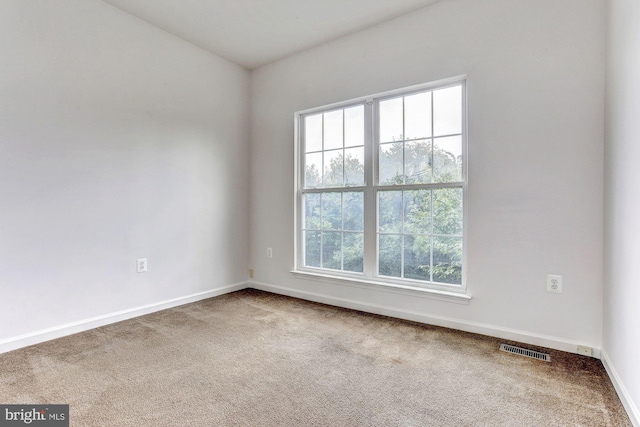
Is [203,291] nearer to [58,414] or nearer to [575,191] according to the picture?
[58,414]

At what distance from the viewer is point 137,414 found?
1.45m

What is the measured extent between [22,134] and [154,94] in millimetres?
1082

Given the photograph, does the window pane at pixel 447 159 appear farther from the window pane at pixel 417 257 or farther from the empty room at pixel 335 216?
the window pane at pixel 417 257

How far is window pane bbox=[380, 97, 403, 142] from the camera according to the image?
2.83 metres

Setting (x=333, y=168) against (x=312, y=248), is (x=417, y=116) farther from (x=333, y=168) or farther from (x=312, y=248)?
(x=312, y=248)

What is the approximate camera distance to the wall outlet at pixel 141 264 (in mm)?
2824

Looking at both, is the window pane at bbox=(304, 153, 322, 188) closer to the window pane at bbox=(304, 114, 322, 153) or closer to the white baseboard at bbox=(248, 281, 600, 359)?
the window pane at bbox=(304, 114, 322, 153)

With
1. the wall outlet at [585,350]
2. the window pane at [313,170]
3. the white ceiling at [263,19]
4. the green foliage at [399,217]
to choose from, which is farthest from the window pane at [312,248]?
the wall outlet at [585,350]

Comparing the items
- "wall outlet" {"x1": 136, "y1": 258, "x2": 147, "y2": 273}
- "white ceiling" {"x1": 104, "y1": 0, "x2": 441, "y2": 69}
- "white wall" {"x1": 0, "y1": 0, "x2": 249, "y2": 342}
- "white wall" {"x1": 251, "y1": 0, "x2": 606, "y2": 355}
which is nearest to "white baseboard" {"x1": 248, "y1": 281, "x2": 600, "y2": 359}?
"white wall" {"x1": 251, "y1": 0, "x2": 606, "y2": 355}

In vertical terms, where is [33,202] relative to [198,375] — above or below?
above

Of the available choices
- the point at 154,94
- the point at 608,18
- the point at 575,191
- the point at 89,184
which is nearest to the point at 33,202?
the point at 89,184

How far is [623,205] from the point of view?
163 cm

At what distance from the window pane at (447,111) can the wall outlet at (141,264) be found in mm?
2826

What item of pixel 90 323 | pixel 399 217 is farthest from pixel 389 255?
pixel 90 323
